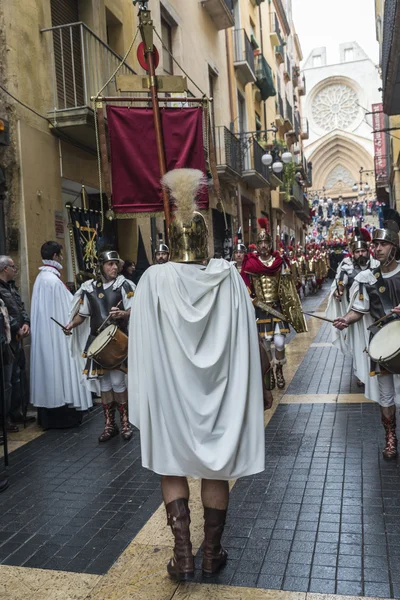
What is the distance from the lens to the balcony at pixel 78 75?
902 cm

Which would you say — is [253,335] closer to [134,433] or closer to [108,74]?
[134,433]

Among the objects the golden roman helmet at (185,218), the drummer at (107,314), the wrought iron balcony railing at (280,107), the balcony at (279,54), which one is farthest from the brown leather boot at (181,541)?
the balcony at (279,54)

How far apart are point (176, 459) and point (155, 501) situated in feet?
4.73

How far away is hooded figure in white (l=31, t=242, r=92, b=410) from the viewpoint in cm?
698

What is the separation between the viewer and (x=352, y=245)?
8.40 meters

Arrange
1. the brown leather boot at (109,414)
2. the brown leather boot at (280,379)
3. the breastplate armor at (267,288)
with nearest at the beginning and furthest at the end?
1. the brown leather boot at (109,414)
2. the brown leather boot at (280,379)
3. the breastplate armor at (267,288)

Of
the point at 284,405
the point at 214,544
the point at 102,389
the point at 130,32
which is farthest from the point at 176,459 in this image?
the point at 130,32

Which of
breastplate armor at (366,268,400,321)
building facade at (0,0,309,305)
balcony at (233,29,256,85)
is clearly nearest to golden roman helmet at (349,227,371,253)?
building facade at (0,0,309,305)

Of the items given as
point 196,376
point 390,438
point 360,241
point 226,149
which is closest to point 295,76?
point 226,149

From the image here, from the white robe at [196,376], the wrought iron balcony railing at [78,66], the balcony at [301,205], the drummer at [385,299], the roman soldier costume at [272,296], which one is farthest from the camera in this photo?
the balcony at [301,205]

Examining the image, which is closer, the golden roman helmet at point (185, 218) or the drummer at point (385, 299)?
the golden roman helmet at point (185, 218)

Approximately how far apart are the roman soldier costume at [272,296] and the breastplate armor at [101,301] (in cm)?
253

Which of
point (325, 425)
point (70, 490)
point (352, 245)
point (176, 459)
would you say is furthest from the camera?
point (352, 245)

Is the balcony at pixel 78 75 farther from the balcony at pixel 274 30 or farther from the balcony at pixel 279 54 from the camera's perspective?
the balcony at pixel 279 54
